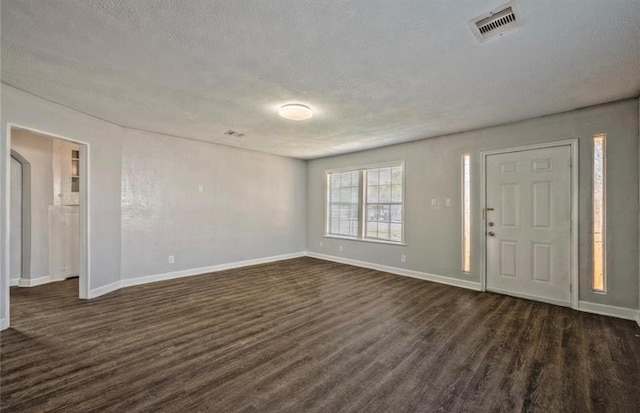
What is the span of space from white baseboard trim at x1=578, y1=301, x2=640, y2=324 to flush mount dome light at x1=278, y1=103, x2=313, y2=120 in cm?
416

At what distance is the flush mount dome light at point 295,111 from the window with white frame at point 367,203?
8.62ft

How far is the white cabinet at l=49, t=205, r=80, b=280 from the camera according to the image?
4.53m

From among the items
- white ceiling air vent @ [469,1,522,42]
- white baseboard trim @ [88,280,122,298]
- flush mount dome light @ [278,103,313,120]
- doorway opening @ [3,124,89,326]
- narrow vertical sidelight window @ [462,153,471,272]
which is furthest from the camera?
narrow vertical sidelight window @ [462,153,471,272]

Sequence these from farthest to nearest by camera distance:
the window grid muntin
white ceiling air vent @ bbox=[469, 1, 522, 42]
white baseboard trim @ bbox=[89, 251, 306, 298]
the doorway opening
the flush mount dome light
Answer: the window grid muntin < the doorway opening < white baseboard trim @ bbox=[89, 251, 306, 298] < the flush mount dome light < white ceiling air vent @ bbox=[469, 1, 522, 42]

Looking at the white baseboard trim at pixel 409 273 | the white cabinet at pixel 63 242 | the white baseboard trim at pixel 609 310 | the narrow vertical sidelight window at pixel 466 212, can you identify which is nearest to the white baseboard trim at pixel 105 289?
the white cabinet at pixel 63 242

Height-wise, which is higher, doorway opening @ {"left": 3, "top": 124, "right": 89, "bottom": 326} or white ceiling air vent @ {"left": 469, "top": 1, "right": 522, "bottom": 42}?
white ceiling air vent @ {"left": 469, "top": 1, "right": 522, "bottom": 42}

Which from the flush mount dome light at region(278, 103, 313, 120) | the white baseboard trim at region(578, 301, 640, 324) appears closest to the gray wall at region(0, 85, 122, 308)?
the flush mount dome light at region(278, 103, 313, 120)

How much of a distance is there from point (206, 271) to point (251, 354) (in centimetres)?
331

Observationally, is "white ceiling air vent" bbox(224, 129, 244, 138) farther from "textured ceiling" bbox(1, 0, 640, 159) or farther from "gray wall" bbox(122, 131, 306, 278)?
"gray wall" bbox(122, 131, 306, 278)

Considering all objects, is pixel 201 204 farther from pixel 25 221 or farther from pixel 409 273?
pixel 409 273

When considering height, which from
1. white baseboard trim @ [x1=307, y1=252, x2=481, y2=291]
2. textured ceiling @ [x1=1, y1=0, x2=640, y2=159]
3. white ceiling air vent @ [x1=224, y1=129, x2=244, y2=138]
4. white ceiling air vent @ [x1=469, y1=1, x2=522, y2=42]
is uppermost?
white ceiling air vent @ [x1=469, y1=1, x2=522, y2=42]

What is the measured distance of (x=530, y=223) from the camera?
3.80m

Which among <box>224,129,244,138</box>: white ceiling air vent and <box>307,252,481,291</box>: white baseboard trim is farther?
<box>224,129,244,138</box>: white ceiling air vent

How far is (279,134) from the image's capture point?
4.61m
